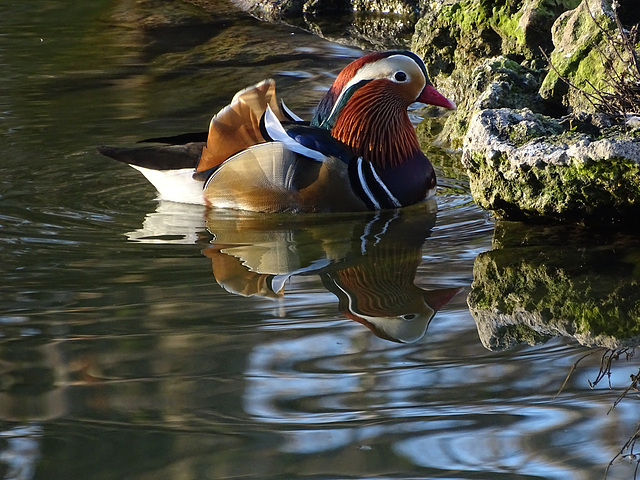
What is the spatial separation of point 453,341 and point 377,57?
2.55 meters

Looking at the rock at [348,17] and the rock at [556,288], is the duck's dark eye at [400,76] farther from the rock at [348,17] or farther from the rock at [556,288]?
the rock at [348,17]

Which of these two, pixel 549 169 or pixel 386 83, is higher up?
pixel 386 83

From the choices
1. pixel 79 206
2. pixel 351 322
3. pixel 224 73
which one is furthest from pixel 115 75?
pixel 351 322

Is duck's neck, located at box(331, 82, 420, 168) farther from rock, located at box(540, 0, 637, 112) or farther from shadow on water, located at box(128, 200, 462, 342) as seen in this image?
rock, located at box(540, 0, 637, 112)

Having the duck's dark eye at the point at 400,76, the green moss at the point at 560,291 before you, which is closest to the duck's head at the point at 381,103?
the duck's dark eye at the point at 400,76

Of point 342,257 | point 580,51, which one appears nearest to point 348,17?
point 580,51

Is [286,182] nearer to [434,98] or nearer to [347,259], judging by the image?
[347,259]

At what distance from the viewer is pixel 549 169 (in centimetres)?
493

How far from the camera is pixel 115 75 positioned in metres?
8.98

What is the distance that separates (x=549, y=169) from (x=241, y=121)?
1789 mm

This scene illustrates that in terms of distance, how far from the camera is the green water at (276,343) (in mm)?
2867

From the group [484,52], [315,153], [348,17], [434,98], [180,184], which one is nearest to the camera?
[315,153]

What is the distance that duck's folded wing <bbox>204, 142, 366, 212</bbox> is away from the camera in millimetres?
5512

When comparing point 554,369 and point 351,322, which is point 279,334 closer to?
point 351,322
